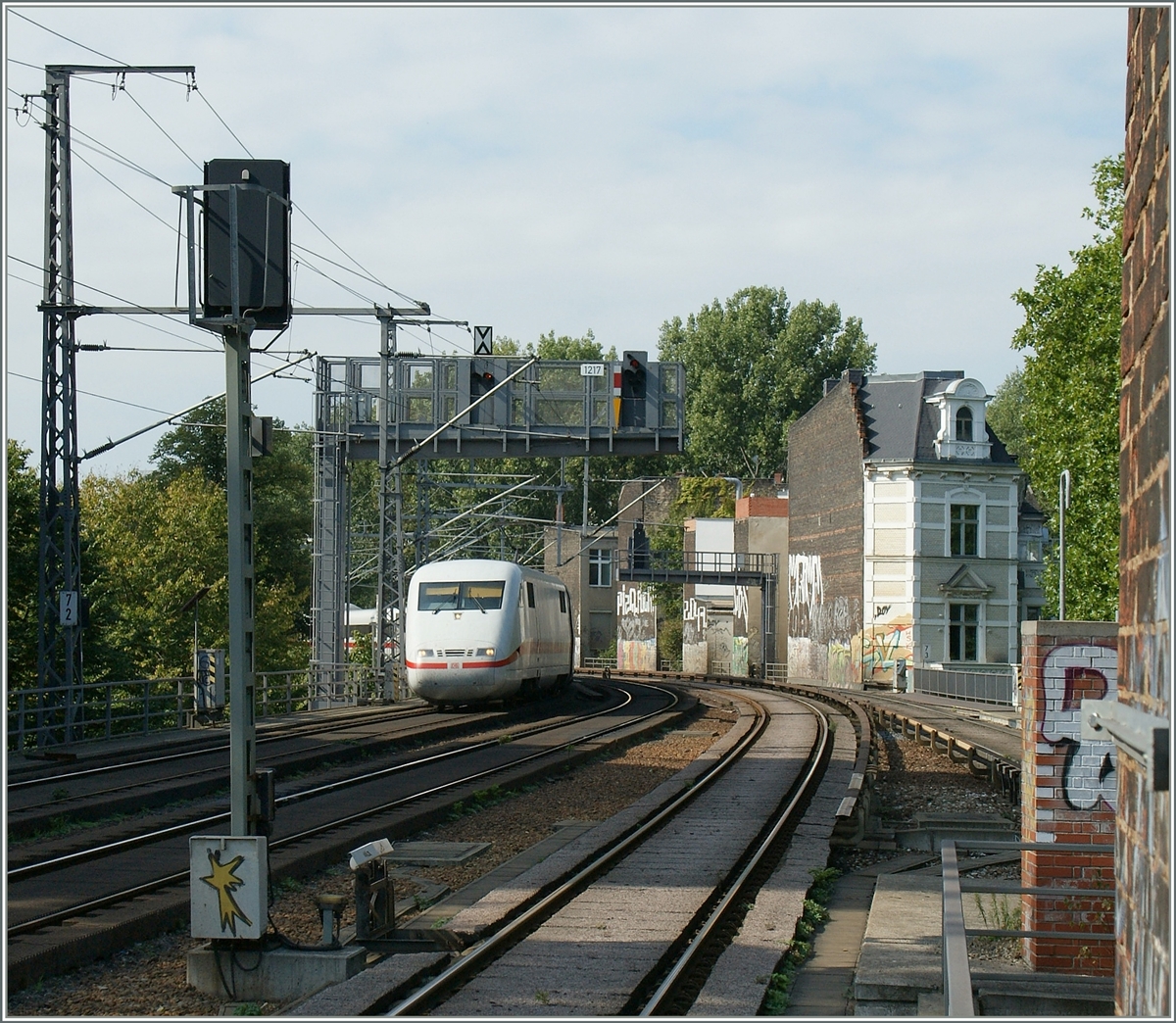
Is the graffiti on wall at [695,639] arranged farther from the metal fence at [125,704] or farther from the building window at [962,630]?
the metal fence at [125,704]

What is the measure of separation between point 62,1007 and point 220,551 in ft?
179

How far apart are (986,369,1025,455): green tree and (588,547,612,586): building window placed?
26913mm

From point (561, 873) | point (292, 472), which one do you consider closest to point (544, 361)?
point (561, 873)

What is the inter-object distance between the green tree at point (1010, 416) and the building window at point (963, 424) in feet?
149

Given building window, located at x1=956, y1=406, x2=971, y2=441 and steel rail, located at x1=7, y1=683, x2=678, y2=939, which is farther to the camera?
building window, located at x1=956, y1=406, x2=971, y2=441

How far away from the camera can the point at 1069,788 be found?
8836mm

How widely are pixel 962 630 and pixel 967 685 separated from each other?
24.3 feet

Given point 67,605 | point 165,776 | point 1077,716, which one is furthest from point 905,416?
point 1077,716

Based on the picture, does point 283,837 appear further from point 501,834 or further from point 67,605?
point 67,605

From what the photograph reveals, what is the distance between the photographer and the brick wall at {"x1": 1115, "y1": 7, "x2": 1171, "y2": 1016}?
372cm

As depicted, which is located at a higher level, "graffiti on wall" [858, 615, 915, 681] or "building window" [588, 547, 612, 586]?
"building window" [588, 547, 612, 586]

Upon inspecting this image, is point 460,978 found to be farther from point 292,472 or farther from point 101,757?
point 292,472

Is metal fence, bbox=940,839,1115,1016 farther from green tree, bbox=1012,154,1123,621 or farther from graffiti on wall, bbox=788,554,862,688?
graffiti on wall, bbox=788,554,862,688

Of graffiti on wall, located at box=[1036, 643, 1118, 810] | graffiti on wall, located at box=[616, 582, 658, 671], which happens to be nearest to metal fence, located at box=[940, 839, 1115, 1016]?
graffiti on wall, located at box=[1036, 643, 1118, 810]
